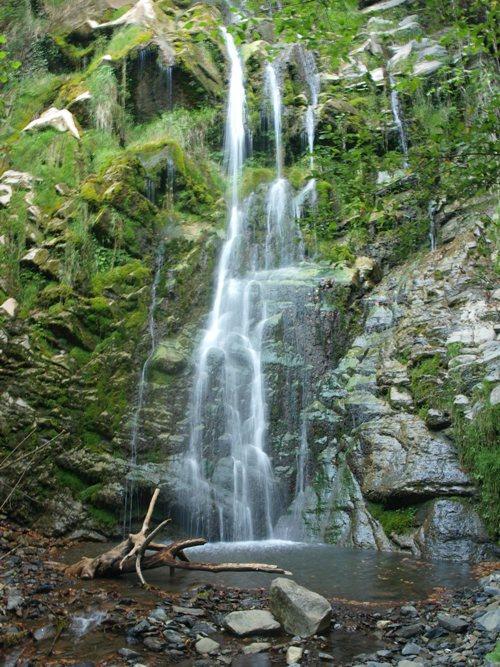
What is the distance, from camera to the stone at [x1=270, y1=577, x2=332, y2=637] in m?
4.58

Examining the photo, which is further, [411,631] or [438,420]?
[438,420]

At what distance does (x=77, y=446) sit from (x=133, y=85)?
11276mm

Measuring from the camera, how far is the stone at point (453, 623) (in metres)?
4.44

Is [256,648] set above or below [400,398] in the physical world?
below

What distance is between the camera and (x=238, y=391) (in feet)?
33.7

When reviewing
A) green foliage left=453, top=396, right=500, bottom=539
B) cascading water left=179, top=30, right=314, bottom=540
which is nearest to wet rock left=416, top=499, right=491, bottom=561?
green foliage left=453, top=396, right=500, bottom=539

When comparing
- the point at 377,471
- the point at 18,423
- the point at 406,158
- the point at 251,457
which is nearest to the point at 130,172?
the point at 18,423

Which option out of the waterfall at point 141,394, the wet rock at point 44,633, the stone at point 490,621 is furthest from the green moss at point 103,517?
the stone at point 490,621

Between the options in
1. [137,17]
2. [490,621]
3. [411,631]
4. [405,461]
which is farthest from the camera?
[137,17]

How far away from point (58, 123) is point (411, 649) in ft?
46.4

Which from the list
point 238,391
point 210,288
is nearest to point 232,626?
point 238,391

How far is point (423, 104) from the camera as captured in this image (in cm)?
1566

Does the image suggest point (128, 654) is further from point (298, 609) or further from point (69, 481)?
point (69, 481)

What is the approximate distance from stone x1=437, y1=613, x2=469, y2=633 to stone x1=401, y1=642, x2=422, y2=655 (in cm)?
41
